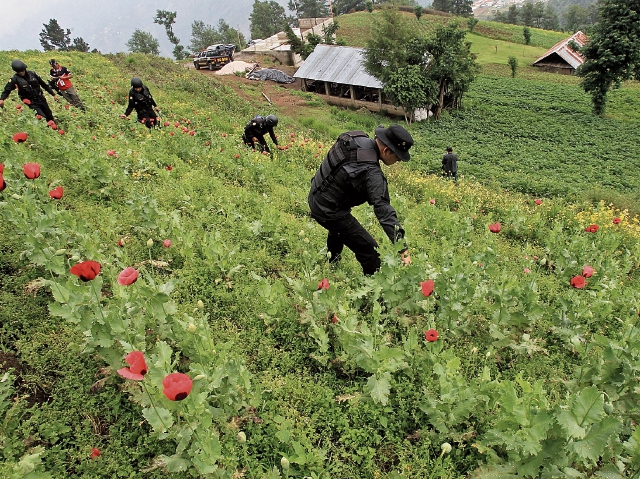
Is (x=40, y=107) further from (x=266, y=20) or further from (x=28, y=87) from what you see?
(x=266, y=20)

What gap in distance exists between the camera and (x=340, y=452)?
3078 millimetres

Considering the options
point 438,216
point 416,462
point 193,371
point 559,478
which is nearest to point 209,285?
point 193,371

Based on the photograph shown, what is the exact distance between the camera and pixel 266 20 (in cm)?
8406

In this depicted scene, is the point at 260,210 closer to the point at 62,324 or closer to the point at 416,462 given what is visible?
the point at 62,324

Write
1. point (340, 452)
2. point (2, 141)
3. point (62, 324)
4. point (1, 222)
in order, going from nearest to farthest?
point (340, 452)
point (62, 324)
point (1, 222)
point (2, 141)

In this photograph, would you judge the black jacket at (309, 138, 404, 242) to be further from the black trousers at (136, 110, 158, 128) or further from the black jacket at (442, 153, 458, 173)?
the black jacket at (442, 153, 458, 173)

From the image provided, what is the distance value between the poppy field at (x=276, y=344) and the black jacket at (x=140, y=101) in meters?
2.44

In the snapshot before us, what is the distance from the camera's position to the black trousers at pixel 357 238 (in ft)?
15.1

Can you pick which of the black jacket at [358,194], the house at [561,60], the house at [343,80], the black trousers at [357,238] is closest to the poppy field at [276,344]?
the black trousers at [357,238]

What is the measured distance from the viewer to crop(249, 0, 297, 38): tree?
8301 centimetres

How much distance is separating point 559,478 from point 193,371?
258 centimetres

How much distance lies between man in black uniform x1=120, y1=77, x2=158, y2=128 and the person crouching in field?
2.13m

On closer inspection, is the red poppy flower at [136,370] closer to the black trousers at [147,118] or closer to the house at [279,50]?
the black trousers at [147,118]

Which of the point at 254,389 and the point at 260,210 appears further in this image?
the point at 260,210
